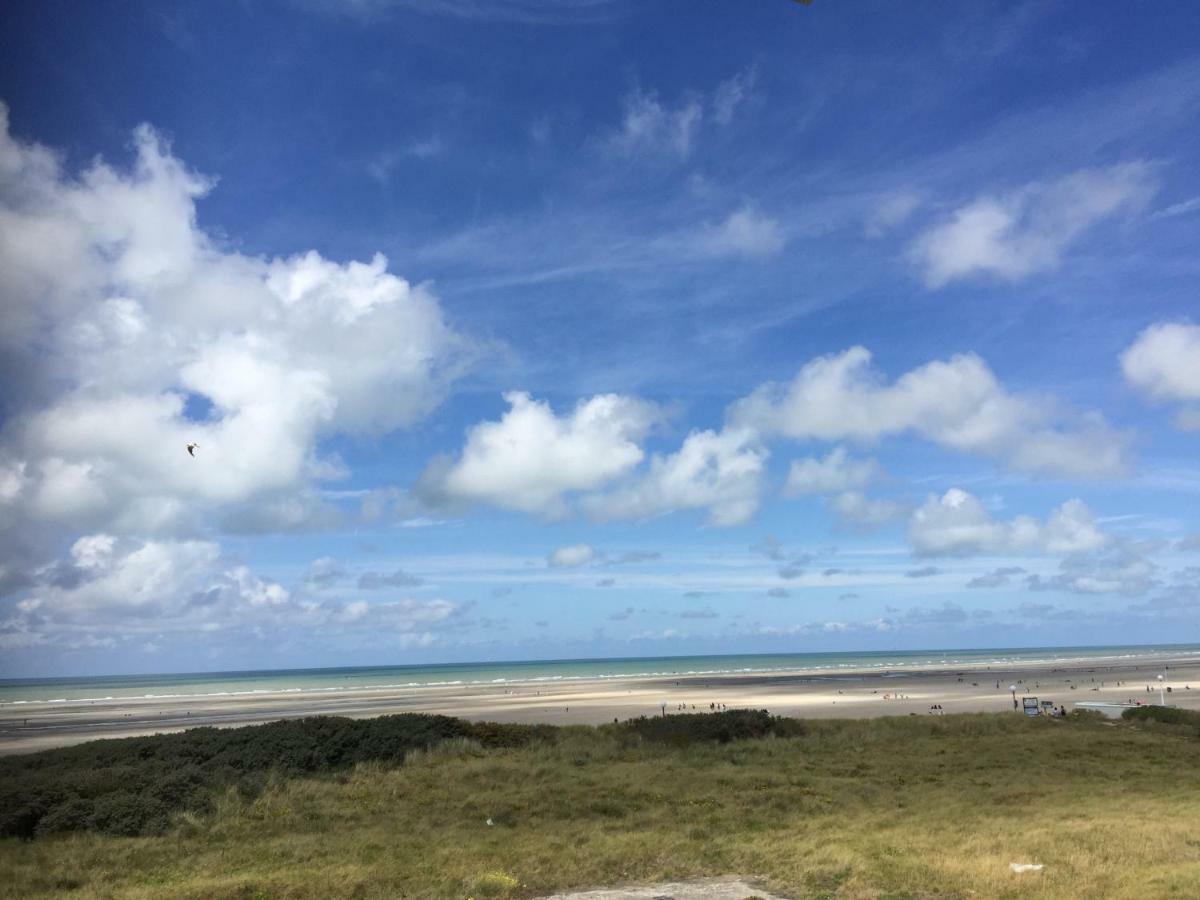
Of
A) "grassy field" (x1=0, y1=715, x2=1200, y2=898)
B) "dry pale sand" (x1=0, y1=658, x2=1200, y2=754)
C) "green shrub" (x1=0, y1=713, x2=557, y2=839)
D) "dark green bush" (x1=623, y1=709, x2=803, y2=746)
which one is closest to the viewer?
"grassy field" (x1=0, y1=715, x2=1200, y2=898)

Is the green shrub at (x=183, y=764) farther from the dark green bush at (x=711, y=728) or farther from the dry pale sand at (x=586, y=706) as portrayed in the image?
the dry pale sand at (x=586, y=706)

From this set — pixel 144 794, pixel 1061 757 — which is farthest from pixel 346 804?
pixel 1061 757

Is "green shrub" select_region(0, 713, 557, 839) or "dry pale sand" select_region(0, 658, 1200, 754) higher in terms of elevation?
"green shrub" select_region(0, 713, 557, 839)

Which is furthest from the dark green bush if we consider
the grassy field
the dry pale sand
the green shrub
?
the dry pale sand

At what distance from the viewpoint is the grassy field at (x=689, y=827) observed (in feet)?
52.4

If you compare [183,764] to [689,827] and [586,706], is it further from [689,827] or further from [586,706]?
[586,706]

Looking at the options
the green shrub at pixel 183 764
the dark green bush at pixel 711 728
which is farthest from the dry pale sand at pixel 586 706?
the green shrub at pixel 183 764

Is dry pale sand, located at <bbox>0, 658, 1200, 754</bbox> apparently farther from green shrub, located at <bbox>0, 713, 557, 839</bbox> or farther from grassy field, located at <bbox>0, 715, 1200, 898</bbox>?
grassy field, located at <bbox>0, 715, 1200, 898</bbox>

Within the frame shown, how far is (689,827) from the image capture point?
21.1 m

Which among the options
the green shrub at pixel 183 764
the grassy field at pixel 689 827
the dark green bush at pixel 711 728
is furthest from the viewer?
the dark green bush at pixel 711 728

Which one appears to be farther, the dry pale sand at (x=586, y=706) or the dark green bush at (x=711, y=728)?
the dry pale sand at (x=586, y=706)

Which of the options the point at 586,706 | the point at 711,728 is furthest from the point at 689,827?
the point at 586,706

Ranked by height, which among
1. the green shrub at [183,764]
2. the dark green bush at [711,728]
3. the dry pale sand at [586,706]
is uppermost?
the green shrub at [183,764]

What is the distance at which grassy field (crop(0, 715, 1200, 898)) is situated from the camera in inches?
629
